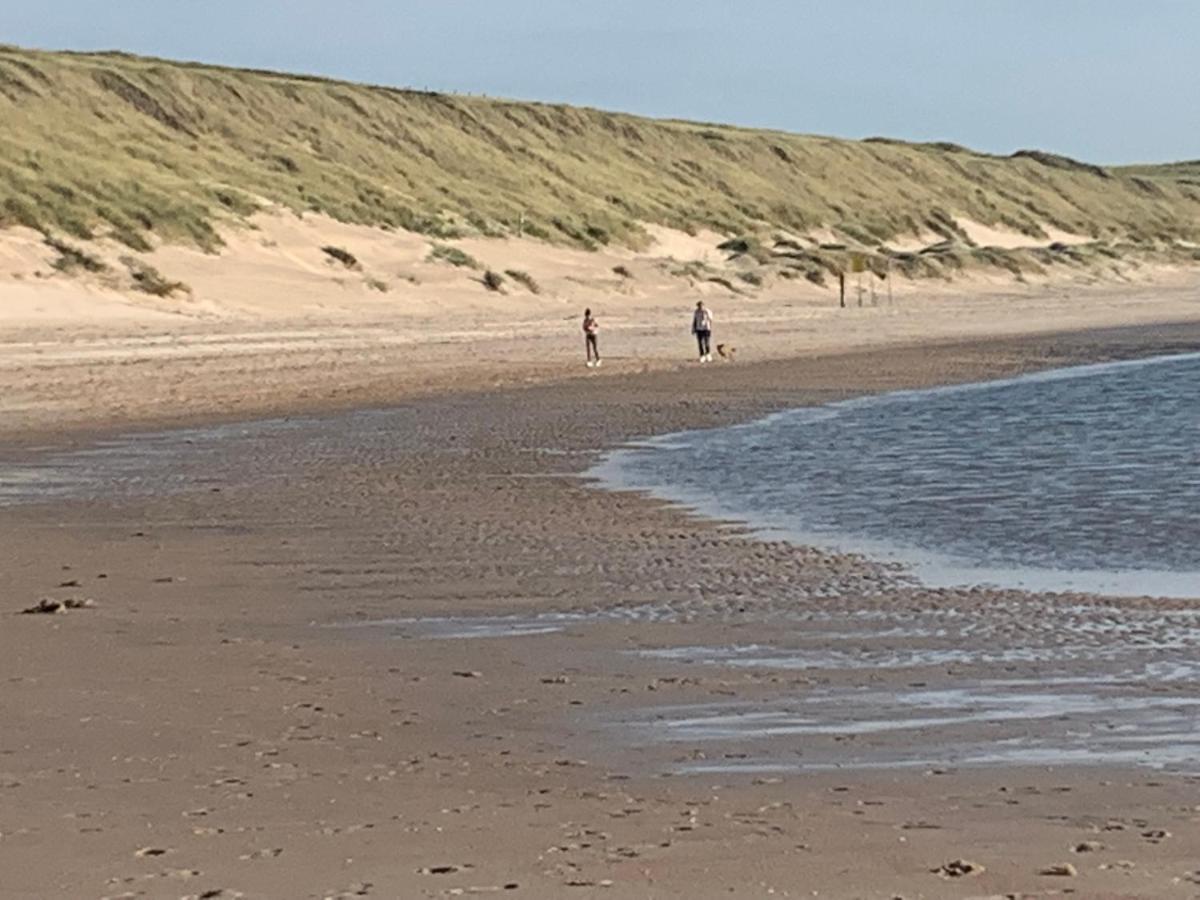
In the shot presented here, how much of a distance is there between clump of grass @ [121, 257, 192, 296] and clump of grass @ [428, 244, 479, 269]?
973 cm

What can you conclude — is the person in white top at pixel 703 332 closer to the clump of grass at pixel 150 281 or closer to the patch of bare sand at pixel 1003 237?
the clump of grass at pixel 150 281

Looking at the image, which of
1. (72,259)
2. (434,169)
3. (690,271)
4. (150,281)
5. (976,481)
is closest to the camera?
(976,481)

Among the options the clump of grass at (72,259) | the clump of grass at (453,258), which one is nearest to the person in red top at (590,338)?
the clump of grass at (72,259)

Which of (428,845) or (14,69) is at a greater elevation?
(14,69)

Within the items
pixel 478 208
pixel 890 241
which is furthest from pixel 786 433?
pixel 890 241

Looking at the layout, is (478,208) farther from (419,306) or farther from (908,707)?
(908,707)

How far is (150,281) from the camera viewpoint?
43.2 metres

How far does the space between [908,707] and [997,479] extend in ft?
32.5

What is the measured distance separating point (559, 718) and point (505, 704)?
36 cm

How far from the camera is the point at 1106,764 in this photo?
6.80 meters

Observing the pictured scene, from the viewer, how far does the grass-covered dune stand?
178ft

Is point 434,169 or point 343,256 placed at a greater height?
point 434,169

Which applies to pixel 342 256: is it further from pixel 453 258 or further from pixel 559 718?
pixel 559 718

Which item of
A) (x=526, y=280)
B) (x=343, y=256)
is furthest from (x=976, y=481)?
(x=526, y=280)
